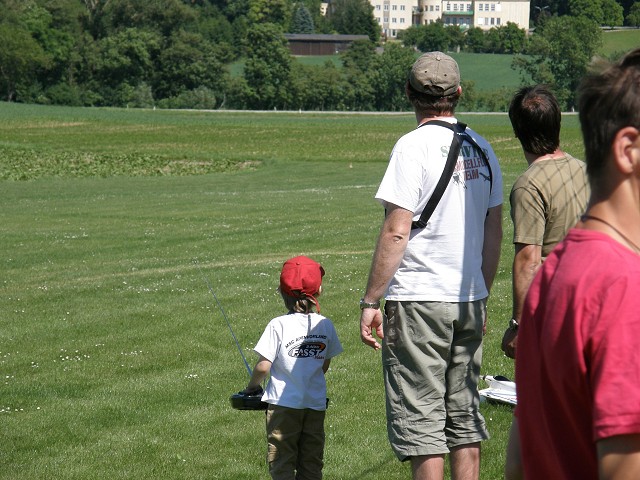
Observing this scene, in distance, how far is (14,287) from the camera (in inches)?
512

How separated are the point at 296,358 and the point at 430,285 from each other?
79 centimetres

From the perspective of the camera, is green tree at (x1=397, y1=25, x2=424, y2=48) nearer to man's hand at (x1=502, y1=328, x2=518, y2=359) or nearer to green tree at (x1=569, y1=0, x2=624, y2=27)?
green tree at (x1=569, y1=0, x2=624, y2=27)

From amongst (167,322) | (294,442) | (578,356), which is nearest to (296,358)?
(294,442)

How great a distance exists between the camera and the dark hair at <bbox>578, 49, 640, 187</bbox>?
1.88 metres

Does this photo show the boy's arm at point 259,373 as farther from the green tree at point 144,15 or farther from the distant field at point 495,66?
the green tree at point 144,15

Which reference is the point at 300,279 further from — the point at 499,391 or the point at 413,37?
the point at 413,37

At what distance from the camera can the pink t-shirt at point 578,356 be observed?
69.9 inches

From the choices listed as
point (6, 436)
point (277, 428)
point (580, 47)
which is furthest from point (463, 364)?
point (580, 47)

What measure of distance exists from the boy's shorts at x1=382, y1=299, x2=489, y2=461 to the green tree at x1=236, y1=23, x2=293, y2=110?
377 feet

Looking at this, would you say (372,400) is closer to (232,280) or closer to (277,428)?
(277,428)

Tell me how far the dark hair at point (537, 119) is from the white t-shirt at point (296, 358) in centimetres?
132

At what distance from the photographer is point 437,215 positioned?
15.0 ft

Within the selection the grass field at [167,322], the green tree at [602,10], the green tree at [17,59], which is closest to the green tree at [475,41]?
the green tree at [602,10]

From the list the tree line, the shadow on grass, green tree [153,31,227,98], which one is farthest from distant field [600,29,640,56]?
the shadow on grass
